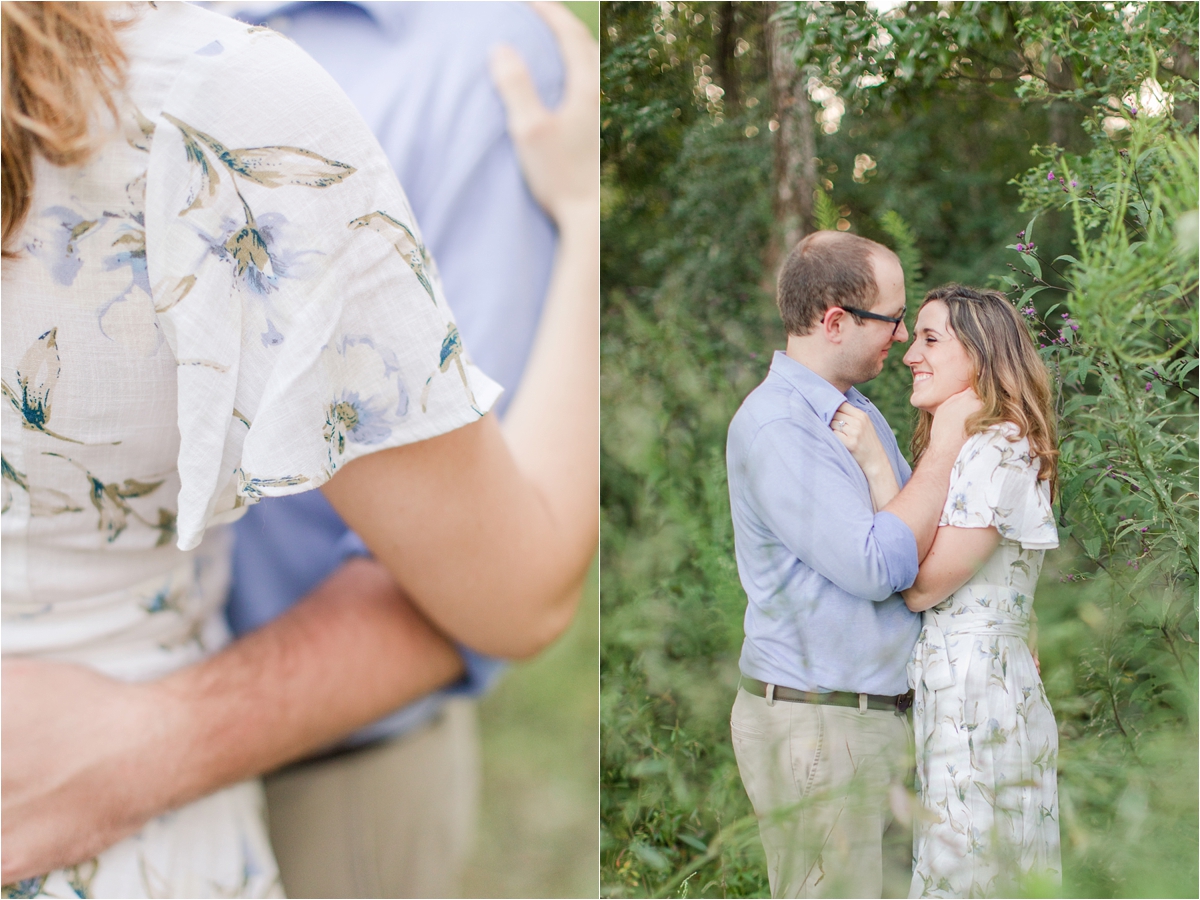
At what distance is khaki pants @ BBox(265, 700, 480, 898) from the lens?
167 centimetres

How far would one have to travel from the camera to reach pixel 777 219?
172cm

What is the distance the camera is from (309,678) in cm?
152

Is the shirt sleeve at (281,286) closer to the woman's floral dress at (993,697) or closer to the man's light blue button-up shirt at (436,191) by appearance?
the man's light blue button-up shirt at (436,191)

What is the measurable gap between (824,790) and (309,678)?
94cm

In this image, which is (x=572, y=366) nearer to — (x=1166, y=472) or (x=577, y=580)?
(x=577, y=580)

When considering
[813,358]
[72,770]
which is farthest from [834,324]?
[72,770]

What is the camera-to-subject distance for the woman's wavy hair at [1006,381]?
1521 mm

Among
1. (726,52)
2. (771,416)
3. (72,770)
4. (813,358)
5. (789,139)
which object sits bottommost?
(72,770)

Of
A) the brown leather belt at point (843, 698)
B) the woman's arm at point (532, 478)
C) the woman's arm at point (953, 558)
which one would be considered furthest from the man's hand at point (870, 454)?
the woman's arm at point (532, 478)

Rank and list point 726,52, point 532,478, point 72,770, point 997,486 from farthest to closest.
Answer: point 726,52 < point 532,478 < point 997,486 < point 72,770

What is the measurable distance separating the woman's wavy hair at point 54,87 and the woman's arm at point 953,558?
1356 millimetres

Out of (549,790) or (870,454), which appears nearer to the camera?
(870,454)

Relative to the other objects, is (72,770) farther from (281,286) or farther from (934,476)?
(934,476)

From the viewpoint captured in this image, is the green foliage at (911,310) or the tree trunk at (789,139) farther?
the tree trunk at (789,139)
